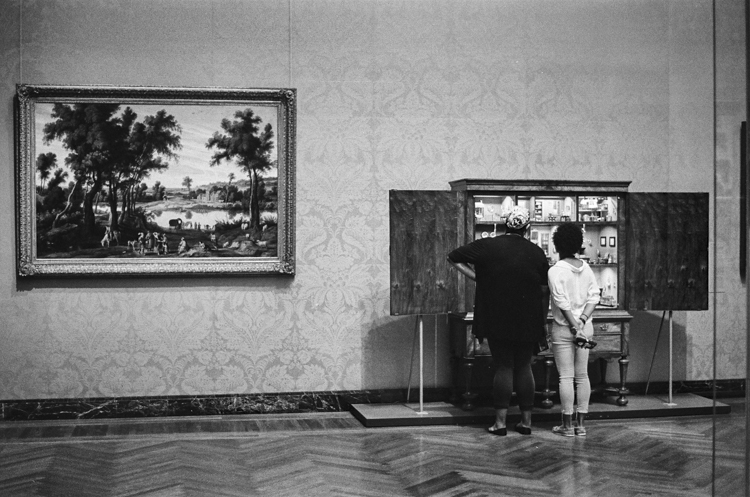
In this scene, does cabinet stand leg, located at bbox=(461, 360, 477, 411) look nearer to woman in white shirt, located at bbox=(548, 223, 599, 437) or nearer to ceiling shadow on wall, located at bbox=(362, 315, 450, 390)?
ceiling shadow on wall, located at bbox=(362, 315, 450, 390)

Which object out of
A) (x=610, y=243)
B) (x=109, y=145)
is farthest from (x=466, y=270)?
(x=109, y=145)

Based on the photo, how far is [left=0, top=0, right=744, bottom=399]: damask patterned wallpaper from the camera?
314 inches

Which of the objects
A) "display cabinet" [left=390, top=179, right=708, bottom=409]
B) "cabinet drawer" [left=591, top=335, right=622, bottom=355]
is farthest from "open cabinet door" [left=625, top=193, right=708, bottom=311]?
"cabinet drawer" [left=591, top=335, right=622, bottom=355]

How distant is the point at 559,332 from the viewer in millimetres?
7012

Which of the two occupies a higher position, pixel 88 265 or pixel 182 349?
pixel 88 265

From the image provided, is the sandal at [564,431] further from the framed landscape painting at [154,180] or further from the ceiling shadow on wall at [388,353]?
the framed landscape painting at [154,180]

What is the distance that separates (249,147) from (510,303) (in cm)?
280

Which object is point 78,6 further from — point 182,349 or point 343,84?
point 182,349

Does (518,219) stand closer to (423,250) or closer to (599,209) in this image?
(423,250)

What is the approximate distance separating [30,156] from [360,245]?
9.72 ft

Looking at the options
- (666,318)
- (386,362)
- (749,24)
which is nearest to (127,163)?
(386,362)

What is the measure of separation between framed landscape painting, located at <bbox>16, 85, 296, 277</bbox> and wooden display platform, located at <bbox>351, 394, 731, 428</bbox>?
5.06 feet

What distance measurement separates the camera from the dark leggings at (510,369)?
23.2 feet

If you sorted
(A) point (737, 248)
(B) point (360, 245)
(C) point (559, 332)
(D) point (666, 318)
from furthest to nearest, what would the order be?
1. (D) point (666, 318)
2. (B) point (360, 245)
3. (C) point (559, 332)
4. (A) point (737, 248)
